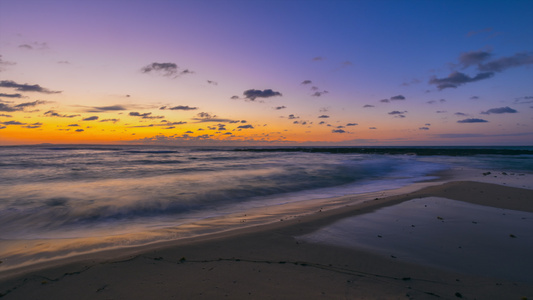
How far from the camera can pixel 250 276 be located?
4.18 meters

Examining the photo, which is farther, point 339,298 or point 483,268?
point 483,268

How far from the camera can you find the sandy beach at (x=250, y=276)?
3.73 meters

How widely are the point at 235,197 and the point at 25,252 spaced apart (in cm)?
906

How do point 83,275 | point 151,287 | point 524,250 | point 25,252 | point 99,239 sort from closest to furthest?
point 151,287, point 83,275, point 524,250, point 25,252, point 99,239

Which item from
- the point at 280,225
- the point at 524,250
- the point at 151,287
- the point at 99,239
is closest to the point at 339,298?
the point at 151,287

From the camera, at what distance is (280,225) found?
7.20 m

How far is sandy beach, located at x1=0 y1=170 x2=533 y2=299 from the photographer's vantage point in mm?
3729

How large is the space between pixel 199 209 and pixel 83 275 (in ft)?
23.5

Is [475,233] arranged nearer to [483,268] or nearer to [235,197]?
[483,268]

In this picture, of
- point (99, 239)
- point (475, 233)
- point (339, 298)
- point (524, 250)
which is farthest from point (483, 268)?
point (99, 239)

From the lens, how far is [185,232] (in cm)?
730

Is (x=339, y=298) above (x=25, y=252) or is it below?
above

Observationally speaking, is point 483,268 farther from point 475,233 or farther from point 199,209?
point 199,209

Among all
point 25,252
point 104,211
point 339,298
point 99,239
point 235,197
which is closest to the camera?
point 339,298
